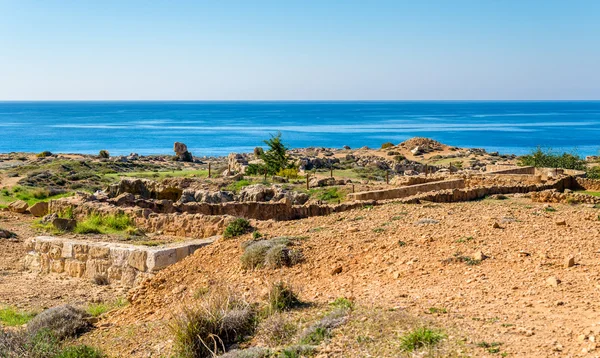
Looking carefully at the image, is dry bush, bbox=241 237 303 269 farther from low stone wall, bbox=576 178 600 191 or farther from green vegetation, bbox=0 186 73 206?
green vegetation, bbox=0 186 73 206

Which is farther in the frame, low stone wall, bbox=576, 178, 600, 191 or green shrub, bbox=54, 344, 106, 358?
low stone wall, bbox=576, 178, 600, 191

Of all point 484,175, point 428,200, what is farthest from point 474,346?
point 484,175

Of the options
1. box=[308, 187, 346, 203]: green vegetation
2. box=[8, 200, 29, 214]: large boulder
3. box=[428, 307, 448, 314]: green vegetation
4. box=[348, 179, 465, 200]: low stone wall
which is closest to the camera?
box=[428, 307, 448, 314]: green vegetation

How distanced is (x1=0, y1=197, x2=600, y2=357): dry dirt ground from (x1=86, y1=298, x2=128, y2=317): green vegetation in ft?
1.55

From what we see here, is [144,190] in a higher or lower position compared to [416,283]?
lower

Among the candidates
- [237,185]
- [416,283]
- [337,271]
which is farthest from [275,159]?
[416,283]

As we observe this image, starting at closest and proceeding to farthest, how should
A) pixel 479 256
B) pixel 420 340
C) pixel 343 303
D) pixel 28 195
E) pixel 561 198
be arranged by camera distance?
1. pixel 420 340
2. pixel 343 303
3. pixel 479 256
4. pixel 561 198
5. pixel 28 195

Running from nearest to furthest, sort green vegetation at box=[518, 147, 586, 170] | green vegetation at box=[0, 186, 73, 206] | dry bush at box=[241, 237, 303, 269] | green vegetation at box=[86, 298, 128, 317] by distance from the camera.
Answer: dry bush at box=[241, 237, 303, 269] < green vegetation at box=[86, 298, 128, 317] < green vegetation at box=[0, 186, 73, 206] < green vegetation at box=[518, 147, 586, 170]

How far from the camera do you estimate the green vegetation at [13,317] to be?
10927 millimetres

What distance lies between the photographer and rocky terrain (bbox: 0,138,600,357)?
288 inches

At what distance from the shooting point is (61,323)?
33.2 ft

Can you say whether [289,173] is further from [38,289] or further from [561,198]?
[38,289]

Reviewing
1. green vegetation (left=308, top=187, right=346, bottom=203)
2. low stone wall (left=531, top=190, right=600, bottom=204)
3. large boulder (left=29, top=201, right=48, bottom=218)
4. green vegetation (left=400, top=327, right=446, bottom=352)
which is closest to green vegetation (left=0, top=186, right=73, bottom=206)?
large boulder (left=29, top=201, right=48, bottom=218)

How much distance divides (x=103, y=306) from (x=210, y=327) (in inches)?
165
